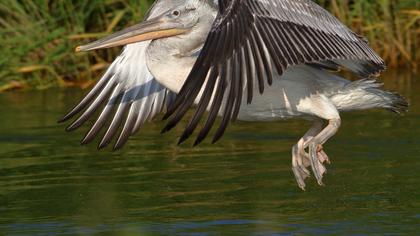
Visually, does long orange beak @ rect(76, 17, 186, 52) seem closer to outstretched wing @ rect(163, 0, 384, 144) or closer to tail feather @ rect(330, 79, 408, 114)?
outstretched wing @ rect(163, 0, 384, 144)

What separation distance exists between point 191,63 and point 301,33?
0.63 meters

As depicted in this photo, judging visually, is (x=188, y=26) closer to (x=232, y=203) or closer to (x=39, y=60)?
(x=232, y=203)

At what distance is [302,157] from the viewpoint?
6.77 m

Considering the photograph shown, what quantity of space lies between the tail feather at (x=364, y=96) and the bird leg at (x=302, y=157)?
0.58 feet

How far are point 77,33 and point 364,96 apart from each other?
466 cm

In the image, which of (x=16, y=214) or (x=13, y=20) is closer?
(x=16, y=214)

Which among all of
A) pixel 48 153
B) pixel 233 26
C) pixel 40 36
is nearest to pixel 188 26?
pixel 233 26

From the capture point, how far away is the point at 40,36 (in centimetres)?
1095

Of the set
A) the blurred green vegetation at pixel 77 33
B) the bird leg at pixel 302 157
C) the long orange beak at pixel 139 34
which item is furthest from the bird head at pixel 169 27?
the blurred green vegetation at pixel 77 33

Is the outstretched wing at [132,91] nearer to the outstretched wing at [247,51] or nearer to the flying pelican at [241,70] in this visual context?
the flying pelican at [241,70]

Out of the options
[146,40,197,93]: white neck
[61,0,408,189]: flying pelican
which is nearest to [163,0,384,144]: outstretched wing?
[61,0,408,189]: flying pelican

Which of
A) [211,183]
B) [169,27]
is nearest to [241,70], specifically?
[169,27]

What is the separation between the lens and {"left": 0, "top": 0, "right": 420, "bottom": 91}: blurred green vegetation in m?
10.9

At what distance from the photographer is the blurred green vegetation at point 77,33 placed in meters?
10.9
